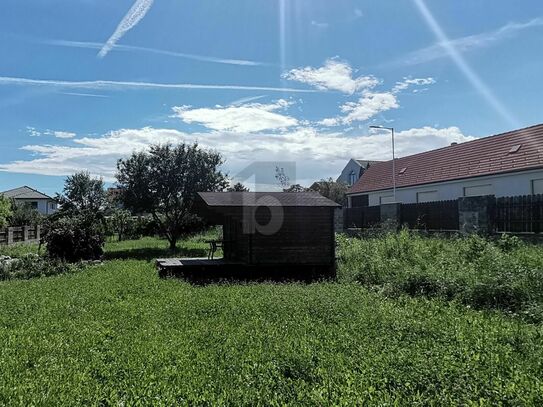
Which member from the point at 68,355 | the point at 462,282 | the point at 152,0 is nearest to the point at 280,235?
the point at 462,282

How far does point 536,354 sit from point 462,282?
12.2 ft

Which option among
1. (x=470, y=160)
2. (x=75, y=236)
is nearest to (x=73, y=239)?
(x=75, y=236)

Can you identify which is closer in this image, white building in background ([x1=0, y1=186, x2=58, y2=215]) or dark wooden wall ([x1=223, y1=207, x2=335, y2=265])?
dark wooden wall ([x1=223, y1=207, x2=335, y2=265])

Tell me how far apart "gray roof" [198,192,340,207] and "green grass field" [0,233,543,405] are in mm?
5060

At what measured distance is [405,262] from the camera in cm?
1102

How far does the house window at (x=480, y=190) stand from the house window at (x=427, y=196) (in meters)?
2.70

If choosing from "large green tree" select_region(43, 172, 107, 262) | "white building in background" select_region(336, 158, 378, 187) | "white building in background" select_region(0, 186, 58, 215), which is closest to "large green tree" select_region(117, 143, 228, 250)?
"large green tree" select_region(43, 172, 107, 262)

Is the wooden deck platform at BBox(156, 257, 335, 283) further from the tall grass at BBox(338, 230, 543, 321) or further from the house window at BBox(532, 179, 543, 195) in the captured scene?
the house window at BBox(532, 179, 543, 195)

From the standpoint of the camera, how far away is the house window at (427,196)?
1073 inches

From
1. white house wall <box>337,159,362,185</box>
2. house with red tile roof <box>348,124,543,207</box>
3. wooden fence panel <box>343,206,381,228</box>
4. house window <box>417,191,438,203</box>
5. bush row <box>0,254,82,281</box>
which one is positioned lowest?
bush row <box>0,254,82,281</box>

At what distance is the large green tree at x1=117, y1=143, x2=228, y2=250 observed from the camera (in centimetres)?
2427

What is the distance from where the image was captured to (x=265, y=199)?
45.4ft

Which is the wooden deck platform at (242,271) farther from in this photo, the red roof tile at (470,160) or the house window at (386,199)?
the house window at (386,199)

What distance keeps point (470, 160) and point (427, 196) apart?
3601 millimetres
